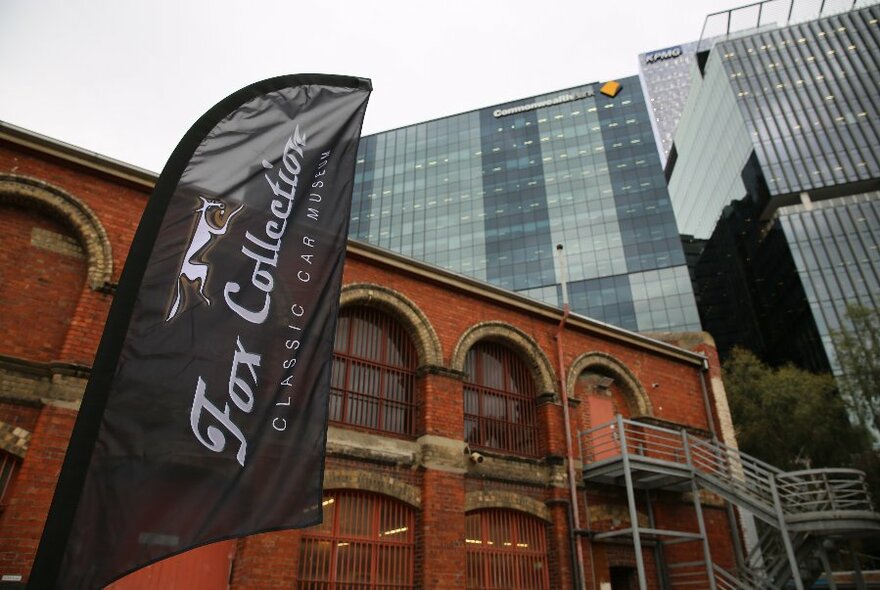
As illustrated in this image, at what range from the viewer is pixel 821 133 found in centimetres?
5700

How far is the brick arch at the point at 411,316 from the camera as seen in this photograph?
12281 mm

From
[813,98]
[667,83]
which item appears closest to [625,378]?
[813,98]

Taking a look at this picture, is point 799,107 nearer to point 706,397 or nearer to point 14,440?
point 706,397

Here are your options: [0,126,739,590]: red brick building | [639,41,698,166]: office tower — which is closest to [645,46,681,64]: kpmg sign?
[639,41,698,166]: office tower

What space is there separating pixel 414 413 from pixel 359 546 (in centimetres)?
286

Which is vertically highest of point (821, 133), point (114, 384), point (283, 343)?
point (821, 133)

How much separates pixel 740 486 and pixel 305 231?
11910 millimetres

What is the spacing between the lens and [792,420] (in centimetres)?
2867

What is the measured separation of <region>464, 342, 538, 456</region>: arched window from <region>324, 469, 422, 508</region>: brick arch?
1983 mm

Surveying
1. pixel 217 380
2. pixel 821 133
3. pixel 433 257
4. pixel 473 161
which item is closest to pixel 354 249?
pixel 217 380

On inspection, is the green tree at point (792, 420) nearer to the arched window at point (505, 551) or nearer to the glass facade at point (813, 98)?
the arched window at point (505, 551)

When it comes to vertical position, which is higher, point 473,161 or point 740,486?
point 473,161

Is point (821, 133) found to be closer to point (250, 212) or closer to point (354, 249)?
point (354, 249)

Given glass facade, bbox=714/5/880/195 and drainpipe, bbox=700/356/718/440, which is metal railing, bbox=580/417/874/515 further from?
glass facade, bbox=714/5/880/195
